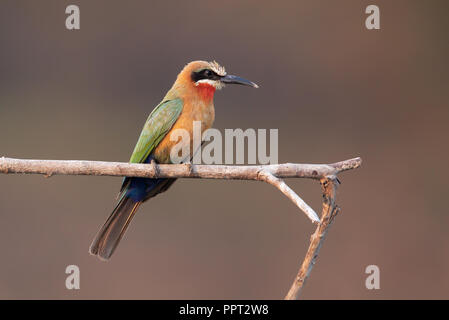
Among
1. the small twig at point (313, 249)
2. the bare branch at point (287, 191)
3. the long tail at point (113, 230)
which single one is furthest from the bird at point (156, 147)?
the small twig at point (313, 249)

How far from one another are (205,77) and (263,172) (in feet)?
2.54

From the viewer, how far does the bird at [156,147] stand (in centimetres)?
225

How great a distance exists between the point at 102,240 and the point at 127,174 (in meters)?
0.49

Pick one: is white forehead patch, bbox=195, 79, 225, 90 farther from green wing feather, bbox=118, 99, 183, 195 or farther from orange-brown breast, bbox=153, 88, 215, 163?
green wing feather, bbox=118, 99, 183, 195

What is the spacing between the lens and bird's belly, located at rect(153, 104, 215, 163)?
2.27 meters

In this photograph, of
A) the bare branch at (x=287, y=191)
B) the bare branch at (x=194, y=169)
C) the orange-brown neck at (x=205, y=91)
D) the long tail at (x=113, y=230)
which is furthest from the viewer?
the orange-brown neck at (x=205, y=91)

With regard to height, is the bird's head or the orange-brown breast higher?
the bird's head

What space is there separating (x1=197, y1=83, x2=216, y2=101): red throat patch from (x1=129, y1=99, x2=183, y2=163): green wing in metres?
0.11

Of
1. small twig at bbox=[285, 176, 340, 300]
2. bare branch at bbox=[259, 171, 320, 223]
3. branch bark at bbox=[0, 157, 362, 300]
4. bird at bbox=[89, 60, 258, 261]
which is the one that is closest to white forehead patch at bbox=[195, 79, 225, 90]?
bird at bbox=[89, 60, 258, 261]

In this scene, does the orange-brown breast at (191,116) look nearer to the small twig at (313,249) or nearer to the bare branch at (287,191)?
the bare branch at (287,191)

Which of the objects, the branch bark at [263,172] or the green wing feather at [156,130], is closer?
the branch bark at [263,172]

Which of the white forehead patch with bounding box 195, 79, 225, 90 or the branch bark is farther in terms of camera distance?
the white forehead patch with bounding box 195, 79, 225, 90

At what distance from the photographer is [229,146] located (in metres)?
2.46

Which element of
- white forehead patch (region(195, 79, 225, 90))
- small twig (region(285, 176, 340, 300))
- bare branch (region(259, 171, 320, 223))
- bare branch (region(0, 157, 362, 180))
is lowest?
small twig (region(285, 176, 340, 300))
